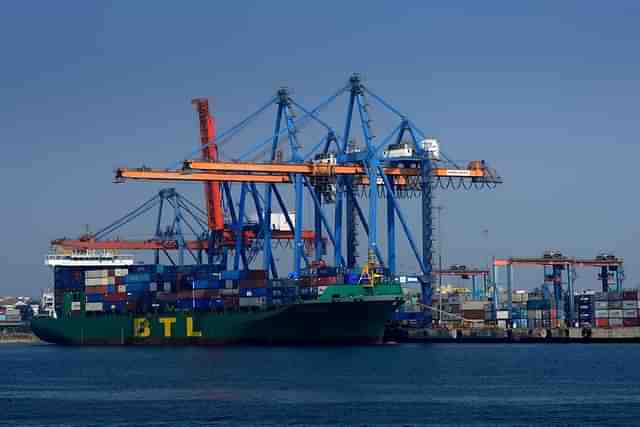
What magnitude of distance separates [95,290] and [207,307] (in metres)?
13.6

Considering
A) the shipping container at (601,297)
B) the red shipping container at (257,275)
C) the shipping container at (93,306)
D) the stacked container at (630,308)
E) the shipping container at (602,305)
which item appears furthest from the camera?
the shipping container at (601,297)

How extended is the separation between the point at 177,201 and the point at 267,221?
2318cm

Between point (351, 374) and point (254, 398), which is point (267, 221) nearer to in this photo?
point (351, 374)

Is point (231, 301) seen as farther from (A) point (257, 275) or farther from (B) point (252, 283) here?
(A) point (257, 275)

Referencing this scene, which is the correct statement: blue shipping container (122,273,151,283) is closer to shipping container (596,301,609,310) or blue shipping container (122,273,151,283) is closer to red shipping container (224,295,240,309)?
red shipping container (224,295,240,309)


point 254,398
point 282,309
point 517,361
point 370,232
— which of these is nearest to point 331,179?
point 370,232

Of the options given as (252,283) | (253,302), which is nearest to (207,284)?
(252,283)

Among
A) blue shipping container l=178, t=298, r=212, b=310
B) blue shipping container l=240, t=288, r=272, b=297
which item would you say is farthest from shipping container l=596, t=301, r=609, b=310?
blue shipping container l=178, t=298, r=212, b=310

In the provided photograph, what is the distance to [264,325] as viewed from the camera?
3356 inches

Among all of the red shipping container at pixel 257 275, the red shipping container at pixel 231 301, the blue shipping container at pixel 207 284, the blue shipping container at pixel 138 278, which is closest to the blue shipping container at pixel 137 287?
the blue shipping container at pixel 138 278

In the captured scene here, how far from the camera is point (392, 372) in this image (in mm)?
60250

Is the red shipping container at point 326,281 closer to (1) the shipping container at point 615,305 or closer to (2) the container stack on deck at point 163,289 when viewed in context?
(2) the container stack on deck at point 163,289

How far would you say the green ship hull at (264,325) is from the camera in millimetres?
82125

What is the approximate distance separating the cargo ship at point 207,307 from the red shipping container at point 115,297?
8cm
